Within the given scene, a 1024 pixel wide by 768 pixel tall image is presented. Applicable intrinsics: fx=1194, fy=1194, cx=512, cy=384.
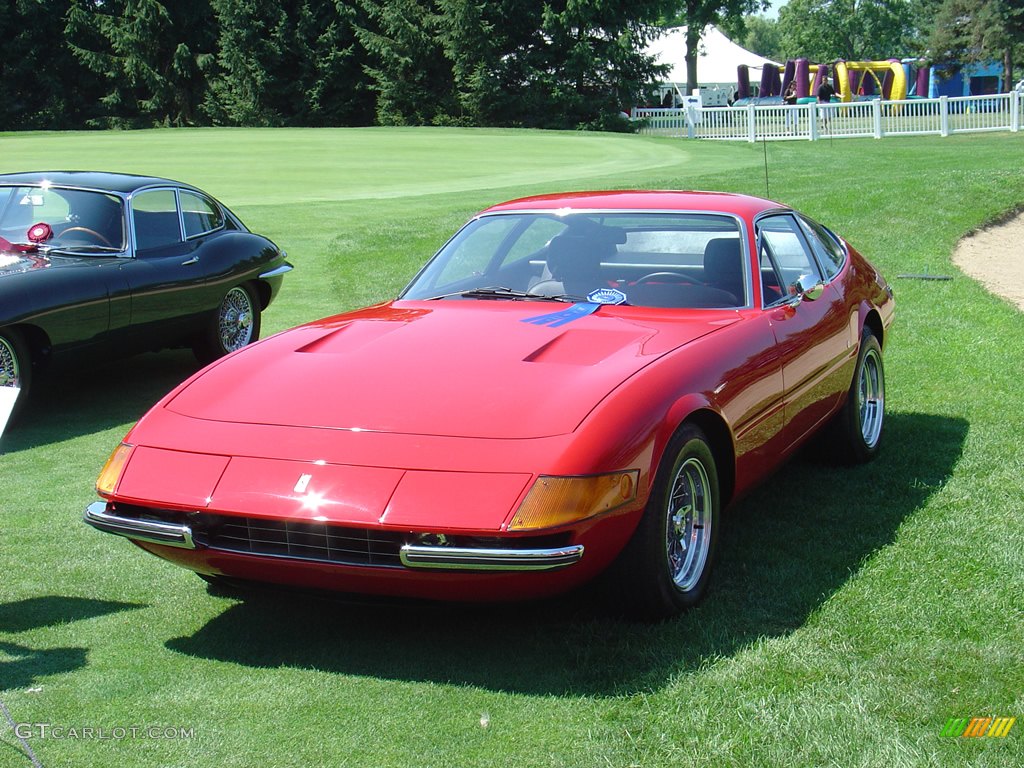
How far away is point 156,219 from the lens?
27.2 ft

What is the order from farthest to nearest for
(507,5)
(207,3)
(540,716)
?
(207,3)
(507,5)
(540,716)

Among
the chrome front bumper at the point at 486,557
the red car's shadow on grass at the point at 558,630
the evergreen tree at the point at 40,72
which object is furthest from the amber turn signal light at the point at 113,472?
the evergreen tree at the point at 40,72

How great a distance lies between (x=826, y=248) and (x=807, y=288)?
2.74ft

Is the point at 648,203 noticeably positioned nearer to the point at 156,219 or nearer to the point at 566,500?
the point at 566,500

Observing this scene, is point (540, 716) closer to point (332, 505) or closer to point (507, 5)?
point (332, 505)

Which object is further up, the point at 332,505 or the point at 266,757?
the point at 332,505

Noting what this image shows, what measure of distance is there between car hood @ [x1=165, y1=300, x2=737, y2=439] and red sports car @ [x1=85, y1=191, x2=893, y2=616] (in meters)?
0.01

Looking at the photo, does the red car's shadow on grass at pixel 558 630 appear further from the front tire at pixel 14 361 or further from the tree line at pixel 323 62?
the tree line at pixel 323 62

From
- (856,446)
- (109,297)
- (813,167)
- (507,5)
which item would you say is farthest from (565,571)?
(507,5)

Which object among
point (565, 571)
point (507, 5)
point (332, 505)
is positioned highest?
point (507, 5)

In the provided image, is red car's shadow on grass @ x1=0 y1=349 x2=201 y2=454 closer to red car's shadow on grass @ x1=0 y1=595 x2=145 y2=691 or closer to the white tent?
red car's shadow on grass @ x1=0 y1=595 x2=145 y2=691

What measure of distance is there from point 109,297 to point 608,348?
14.1 ft

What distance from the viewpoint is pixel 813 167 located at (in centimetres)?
2108

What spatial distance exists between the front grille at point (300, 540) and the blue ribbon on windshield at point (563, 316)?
1404 mm
